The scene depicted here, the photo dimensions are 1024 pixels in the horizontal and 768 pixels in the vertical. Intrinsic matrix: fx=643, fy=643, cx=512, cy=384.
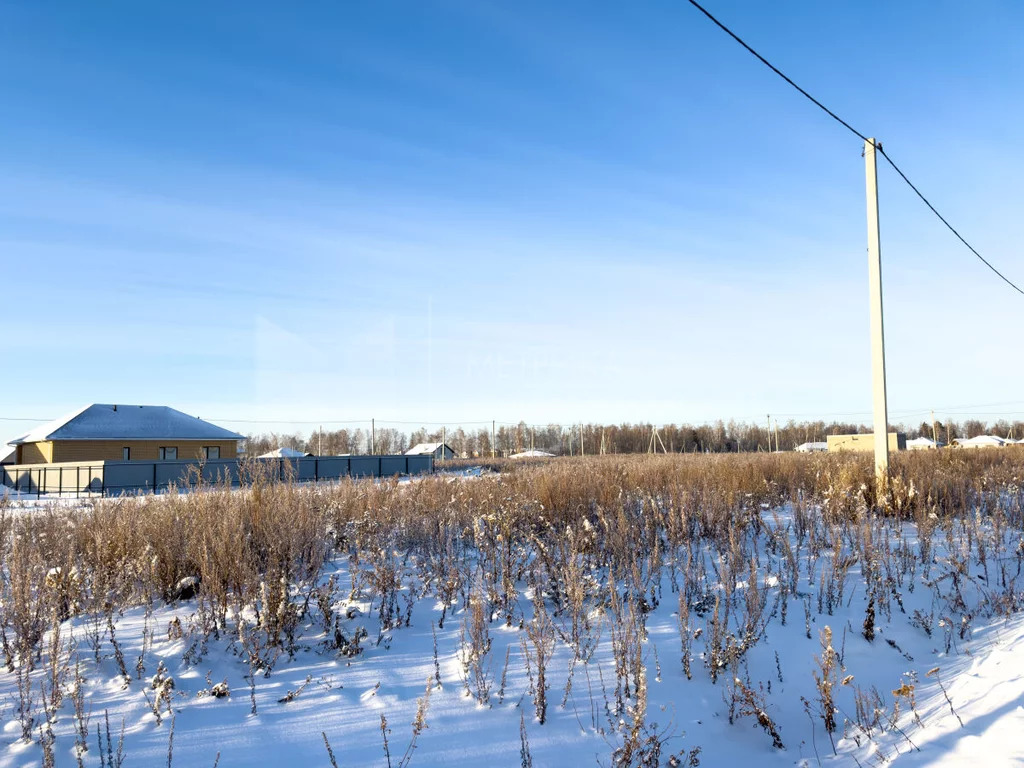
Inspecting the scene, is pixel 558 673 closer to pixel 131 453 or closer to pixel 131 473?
pixel 131 473

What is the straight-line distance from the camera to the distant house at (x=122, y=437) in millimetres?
36031

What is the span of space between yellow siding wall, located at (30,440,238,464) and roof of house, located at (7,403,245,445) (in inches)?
16.9

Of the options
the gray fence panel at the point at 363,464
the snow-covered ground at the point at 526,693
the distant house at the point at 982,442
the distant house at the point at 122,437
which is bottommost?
the distant house at the point at 982,442

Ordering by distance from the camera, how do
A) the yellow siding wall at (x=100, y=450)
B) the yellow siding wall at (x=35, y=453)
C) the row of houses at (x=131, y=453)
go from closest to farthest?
the row of houses at (x=131, y=453) < the yellow siding wall at (x=100, y=450) < the yellow siding wall at (x=35, y=453)

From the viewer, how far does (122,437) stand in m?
37.1

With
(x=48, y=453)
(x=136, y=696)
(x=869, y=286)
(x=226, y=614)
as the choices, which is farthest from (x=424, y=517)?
(x=48, y=453)

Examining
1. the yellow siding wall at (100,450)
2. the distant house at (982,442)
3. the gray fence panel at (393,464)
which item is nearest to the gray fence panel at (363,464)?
the gray fence panel at (393,464)

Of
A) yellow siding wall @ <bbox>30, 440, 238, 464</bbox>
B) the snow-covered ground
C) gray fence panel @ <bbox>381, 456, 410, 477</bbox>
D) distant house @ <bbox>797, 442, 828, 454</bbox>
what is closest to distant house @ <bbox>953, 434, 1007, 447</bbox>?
distant house @ <bbox>797, 442, 828, 454</bbox>

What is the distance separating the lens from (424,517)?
7203 millimetres

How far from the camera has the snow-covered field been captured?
325 centimetres

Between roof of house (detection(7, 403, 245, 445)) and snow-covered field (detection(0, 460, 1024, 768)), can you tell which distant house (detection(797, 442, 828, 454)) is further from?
roof of house (detection(7, 403, 245, 445))

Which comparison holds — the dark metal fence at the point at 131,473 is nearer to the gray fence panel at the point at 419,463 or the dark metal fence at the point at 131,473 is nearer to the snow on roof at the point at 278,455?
the snow on roof at the point at 278,455

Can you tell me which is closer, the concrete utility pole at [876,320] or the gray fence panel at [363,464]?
the concrete utility pole at [876,320]

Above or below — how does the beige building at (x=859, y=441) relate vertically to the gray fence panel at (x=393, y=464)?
above
